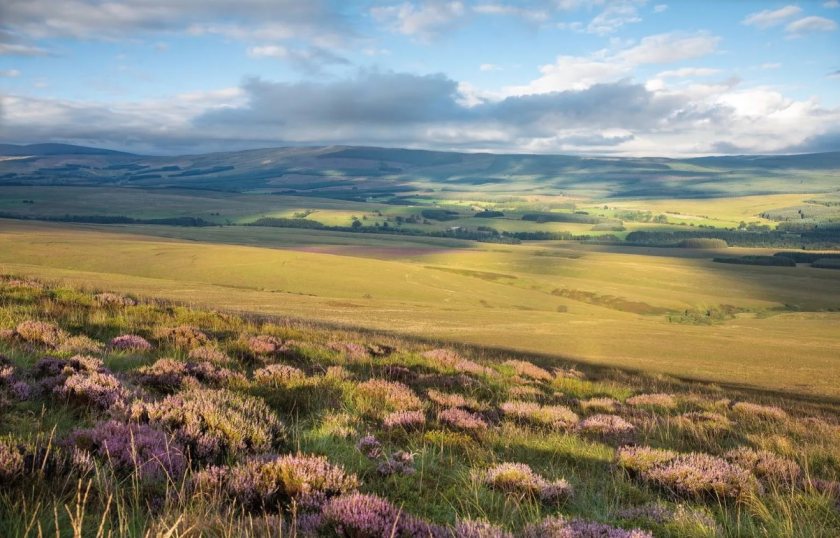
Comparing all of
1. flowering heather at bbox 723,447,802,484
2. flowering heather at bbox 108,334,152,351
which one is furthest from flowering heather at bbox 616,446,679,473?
flowering heather at bbox 108,334,152,351

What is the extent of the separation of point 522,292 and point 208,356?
87.3 m

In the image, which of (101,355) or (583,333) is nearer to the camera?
(101,355)

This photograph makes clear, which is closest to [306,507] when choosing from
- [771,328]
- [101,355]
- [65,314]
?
[101,355]

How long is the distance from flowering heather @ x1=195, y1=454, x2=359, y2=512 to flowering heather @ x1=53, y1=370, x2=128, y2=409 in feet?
7.64

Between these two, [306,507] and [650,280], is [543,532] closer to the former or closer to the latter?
[306,507]

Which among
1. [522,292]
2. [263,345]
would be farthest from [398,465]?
[522,292]

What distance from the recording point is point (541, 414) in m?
11.2

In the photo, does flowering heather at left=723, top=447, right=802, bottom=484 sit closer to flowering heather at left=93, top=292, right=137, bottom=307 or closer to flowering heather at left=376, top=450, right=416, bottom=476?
flowering heather at left=376, top=450, right=416, bottom=476

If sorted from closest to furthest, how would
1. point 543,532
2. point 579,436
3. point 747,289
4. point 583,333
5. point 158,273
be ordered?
point 543,532, point 579,436, point 583,333, point 158,273, point 747,289

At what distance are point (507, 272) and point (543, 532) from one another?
116291 mm

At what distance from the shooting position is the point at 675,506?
6434 mm

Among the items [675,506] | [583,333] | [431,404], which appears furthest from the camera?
[583,333]

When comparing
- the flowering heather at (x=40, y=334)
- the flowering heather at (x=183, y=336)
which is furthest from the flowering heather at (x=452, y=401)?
the flowering heather at (x=40, y=334)

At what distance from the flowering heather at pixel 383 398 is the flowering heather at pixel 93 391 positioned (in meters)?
3.68
